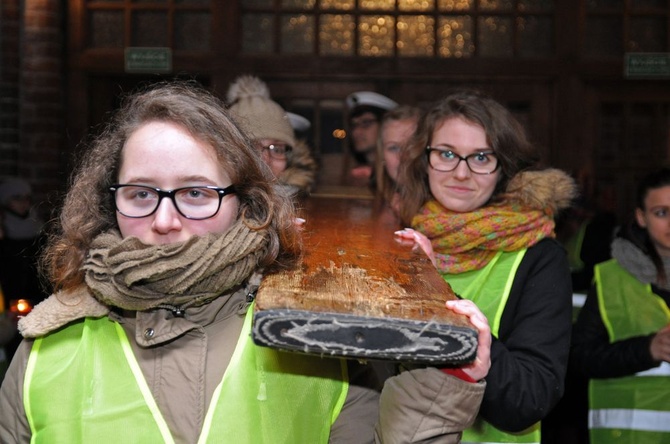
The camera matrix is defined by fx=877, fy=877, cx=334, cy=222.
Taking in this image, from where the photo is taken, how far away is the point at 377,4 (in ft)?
17.7

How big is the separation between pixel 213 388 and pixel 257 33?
413 centimetres

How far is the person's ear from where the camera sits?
3420mm

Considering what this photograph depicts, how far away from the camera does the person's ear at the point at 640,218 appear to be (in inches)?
135

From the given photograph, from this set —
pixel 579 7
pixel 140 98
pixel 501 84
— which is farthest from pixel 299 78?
pixel 140 98

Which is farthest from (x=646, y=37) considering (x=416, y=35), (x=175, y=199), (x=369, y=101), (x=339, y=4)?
(x=175, y=199)

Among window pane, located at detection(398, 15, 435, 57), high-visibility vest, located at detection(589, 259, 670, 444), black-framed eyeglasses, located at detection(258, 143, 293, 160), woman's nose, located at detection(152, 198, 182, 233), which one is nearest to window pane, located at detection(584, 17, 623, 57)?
window pane, located at detection(398, 15, 435, 57)

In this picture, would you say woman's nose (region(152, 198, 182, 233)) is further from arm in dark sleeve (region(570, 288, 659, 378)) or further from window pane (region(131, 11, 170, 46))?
window pane (region(131, 11, 170, 46))

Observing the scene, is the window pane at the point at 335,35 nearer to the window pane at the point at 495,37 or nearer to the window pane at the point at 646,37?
the window pane at the point at 495,37

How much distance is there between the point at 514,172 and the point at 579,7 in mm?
3215

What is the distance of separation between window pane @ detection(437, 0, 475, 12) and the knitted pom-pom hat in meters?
2.11

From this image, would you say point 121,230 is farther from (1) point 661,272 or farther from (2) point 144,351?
(1) point 661,272

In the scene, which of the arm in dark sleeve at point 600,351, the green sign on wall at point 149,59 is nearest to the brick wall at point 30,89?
the green sign on wall at point 149,59

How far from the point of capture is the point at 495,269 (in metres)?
2.37

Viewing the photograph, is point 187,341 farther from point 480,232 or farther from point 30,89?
point 30,89
